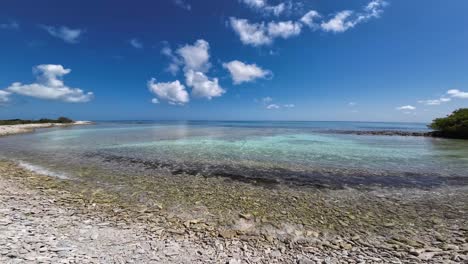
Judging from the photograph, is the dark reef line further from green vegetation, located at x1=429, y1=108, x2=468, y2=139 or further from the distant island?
the distant island

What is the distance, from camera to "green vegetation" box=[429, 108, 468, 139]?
3194cm

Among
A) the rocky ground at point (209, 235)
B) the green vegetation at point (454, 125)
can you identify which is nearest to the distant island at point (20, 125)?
the rocky ground at point (209, 235)

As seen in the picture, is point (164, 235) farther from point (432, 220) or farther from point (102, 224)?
point (432, 220)

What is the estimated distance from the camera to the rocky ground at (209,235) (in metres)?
3.95

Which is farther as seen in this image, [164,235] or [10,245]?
[164,235]

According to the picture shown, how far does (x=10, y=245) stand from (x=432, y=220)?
9412 millimetres

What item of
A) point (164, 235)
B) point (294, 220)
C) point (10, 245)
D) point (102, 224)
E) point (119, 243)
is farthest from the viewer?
point (294, 220)

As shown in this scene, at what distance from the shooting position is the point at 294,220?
5.70 metres

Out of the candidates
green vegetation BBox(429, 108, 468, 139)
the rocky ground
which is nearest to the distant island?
the rocky ground

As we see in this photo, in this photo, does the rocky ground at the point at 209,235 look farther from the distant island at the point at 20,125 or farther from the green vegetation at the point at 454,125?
the distant island at the point at 20,125

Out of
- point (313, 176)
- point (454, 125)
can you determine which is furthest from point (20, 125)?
point (454, 125)

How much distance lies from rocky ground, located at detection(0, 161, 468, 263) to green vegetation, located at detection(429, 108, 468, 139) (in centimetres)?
3616

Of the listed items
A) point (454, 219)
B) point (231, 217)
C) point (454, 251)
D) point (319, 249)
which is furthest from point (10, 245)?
point (454, 219)

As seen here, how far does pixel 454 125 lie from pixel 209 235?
4442 centimetres
